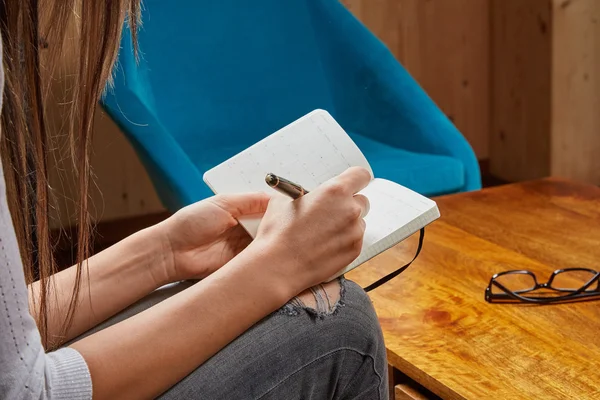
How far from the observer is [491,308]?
1.17m

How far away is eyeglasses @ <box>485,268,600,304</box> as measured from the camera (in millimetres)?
1186

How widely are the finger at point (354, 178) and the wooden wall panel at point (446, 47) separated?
2.08 m

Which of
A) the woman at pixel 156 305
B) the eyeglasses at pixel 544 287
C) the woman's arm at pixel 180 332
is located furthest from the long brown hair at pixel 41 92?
the eyeglasses at pixel 544 287

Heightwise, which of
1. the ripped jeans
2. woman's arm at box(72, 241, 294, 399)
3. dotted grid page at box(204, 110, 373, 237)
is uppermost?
dotted grid page at box(204, 110, 373, 237)

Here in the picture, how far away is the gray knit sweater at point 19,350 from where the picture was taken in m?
→ 0.64

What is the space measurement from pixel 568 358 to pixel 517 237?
476 mm

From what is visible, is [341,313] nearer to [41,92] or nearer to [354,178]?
[354,178]

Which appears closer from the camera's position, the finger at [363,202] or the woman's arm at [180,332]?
the woman's arm at [180,332]

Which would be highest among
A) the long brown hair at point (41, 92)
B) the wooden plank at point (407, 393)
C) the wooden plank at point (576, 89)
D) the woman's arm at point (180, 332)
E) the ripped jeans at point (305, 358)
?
the long brown hair at point (41, 92)

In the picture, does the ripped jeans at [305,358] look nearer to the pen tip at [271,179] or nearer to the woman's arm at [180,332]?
the woman's arm at [180,332]

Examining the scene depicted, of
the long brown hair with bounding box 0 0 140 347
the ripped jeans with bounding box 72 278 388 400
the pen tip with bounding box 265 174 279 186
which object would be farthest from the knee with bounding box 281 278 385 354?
the long brown hair with bounding box 0 0 140 347

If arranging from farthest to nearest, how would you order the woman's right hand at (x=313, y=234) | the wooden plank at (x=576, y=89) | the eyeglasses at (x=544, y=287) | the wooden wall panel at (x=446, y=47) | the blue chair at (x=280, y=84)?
the wooden wall panel at (x=446, y=47) < the wooden plank at (x=576, y=89) < the blue chair at (x=280, y=84) < the eyeglasses at (x=544, y=287) < the woman's right hand at (x=313, y=234)

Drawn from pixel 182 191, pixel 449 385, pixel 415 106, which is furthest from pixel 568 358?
pixel 415 106

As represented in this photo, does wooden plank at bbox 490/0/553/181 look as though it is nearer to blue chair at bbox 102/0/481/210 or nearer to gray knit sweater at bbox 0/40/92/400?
blue chair at bbox 102/0/481/210
